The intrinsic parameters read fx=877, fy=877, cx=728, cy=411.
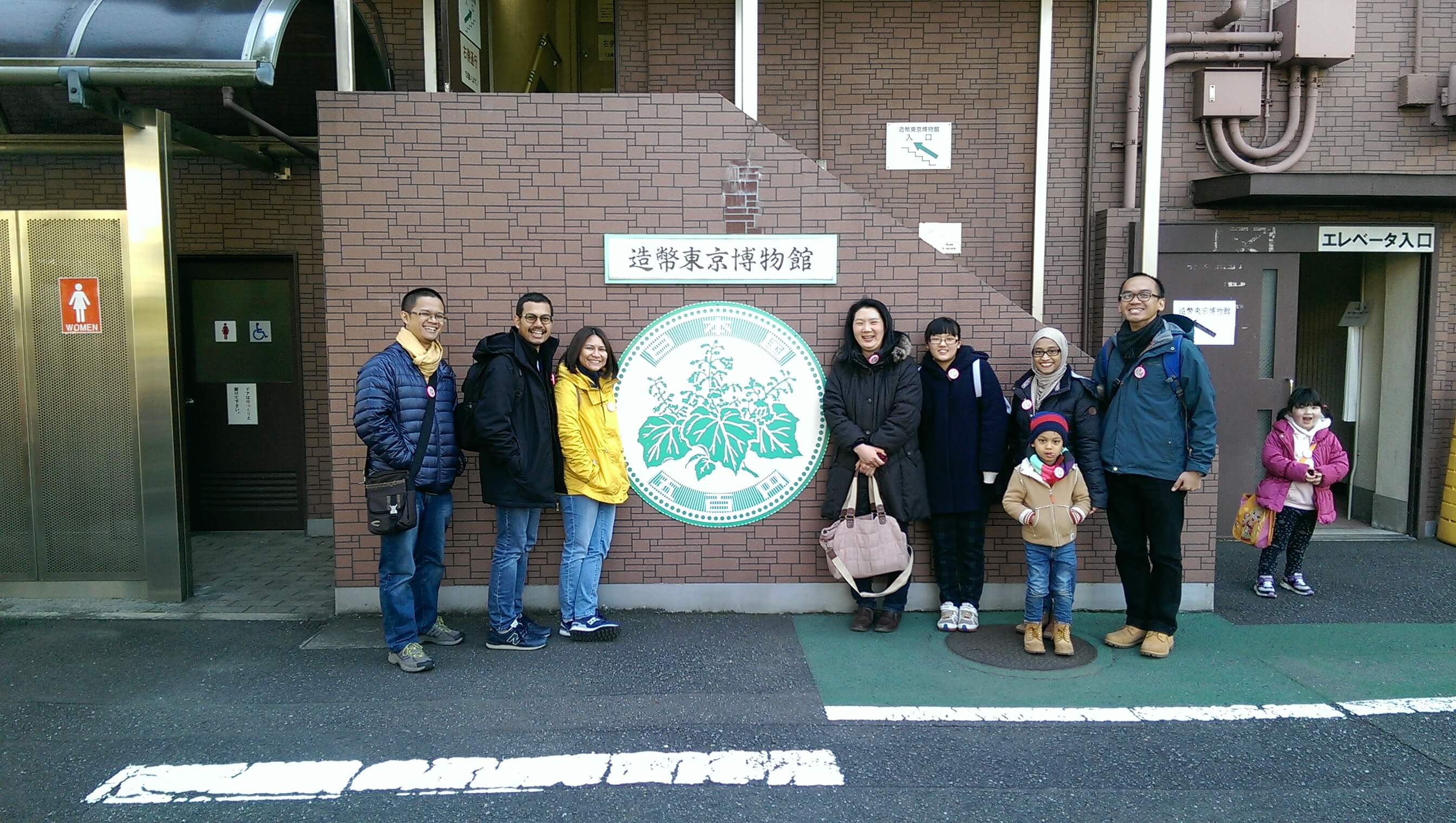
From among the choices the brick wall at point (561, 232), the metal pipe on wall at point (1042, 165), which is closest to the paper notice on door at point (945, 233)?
the metal pipe on wall at point (1042, 165)

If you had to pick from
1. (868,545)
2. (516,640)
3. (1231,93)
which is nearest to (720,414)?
(868,545)

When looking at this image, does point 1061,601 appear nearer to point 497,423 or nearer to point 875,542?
point 875,542

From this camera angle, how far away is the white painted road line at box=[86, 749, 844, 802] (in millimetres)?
3564

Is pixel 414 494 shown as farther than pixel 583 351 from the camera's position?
No

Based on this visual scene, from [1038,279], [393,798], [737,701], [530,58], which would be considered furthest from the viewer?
[530,58]

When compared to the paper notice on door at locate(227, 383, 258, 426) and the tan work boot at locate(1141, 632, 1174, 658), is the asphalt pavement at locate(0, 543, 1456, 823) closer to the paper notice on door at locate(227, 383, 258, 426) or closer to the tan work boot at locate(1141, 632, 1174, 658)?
the tan work boot at locate(1141, 632, 1174, 658)

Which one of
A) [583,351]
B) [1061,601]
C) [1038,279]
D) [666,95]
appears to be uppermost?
[666,95]

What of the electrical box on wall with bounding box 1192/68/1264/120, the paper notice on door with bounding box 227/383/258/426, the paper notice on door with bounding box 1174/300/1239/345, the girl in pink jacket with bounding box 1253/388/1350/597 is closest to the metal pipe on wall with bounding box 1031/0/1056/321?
the paper notice on door with bounding box 1174/300/1239/345

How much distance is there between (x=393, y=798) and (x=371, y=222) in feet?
11.5

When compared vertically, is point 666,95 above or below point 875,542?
above

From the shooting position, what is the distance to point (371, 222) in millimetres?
5520

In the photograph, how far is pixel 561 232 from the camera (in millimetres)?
5586

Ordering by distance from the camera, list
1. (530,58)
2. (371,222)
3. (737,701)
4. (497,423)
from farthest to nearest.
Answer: (530,58) → (371,222) → (497,423) → (737,701)

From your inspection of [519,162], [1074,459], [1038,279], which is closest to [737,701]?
[1074,459]
